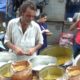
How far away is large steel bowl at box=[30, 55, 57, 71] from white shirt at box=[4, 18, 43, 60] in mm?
226

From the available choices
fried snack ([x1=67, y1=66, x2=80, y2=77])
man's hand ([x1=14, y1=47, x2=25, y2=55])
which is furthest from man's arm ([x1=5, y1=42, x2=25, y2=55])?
fried snack ([x1=67, y1=66, x2=80, y2=77])

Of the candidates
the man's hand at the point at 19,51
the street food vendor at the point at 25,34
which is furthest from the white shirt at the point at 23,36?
the man's hand at the point at 19,51

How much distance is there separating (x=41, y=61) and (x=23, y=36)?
0.41m

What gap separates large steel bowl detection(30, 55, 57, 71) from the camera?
93.5 inches

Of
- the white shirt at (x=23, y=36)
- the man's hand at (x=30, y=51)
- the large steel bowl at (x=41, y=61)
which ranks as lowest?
the large steel bowl at (x=41, y=61)

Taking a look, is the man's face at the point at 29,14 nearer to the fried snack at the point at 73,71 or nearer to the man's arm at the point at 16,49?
the man's arm at the point at 16,49

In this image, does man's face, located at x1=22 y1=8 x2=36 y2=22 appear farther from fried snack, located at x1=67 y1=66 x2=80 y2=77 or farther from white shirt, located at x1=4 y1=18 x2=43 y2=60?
fried snack, located at x1=67 y1=66 x2=80 y2=77

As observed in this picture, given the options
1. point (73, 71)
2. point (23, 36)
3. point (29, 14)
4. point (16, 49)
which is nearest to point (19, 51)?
point (16, 49)

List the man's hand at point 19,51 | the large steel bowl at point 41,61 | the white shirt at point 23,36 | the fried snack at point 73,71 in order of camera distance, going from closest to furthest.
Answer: the fried snack at point 73,71, the large steel bowl at point 41,61, the man's hand at point 19,51, the white shirt at point 23,36

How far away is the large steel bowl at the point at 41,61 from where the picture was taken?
238 cm

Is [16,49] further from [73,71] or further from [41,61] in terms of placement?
[73,71]

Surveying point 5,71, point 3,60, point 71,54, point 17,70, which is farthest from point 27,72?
point 71,54

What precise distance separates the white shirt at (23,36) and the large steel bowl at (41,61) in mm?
226

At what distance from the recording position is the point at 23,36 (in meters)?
2.76
